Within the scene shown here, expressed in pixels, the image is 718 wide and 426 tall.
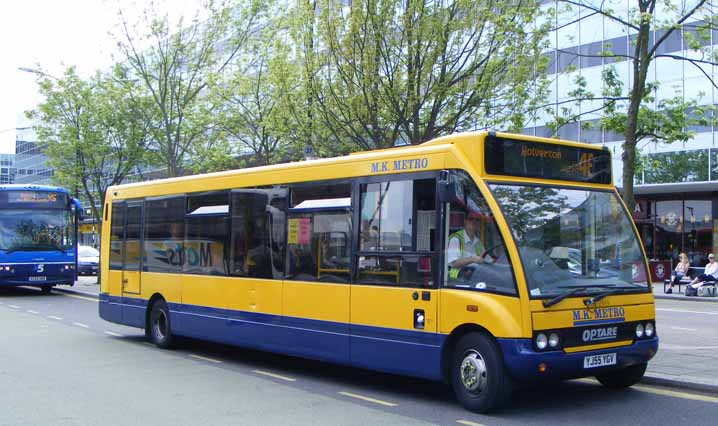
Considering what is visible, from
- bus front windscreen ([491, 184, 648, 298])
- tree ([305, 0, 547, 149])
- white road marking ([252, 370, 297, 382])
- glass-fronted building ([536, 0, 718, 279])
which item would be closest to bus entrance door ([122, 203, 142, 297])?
white road marking ([252, 370, 297, 382])

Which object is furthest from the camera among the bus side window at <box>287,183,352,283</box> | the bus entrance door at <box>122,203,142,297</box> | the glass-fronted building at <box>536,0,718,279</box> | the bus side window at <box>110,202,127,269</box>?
the glass-fronted building at <box>536,0,718,279</box>

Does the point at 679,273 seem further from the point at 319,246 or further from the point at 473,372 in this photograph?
the point at 473,372

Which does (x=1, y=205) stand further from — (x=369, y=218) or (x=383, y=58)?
(x=369, y=218)

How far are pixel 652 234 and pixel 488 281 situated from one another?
105 feet

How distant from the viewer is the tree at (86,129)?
30.1 m

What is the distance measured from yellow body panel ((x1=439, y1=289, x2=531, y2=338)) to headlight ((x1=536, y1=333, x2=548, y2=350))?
0.11 meters

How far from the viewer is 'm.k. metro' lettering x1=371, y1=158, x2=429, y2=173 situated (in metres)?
8.48

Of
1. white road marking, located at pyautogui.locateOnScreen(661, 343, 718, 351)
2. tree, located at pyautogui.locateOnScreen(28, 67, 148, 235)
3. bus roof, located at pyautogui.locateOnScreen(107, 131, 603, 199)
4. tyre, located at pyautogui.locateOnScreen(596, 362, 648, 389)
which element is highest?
tree, located at pyautogui.locateOnScreen(28, 67, 148, 235)

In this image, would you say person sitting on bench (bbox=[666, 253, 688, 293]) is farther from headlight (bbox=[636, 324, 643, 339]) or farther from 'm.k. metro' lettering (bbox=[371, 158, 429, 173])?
'm.k. metro' lettering (bbox=[371, 158, 429, 173])

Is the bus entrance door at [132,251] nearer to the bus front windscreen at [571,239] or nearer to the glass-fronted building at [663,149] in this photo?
the bus front windscreen at [571,239]

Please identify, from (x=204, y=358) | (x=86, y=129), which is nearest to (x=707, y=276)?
(x=204, y=358)

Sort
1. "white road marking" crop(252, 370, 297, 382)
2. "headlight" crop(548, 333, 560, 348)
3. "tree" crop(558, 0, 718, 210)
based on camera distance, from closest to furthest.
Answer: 1. "headlight" crop(548, 333, 560, 348)
2. "white road marking" crop(252, 370, 297, 382)
3. "tree" crop(558, 0, 718, 210)

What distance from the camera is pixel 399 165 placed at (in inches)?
345

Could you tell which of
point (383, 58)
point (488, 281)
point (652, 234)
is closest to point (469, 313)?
point (488, 281)
